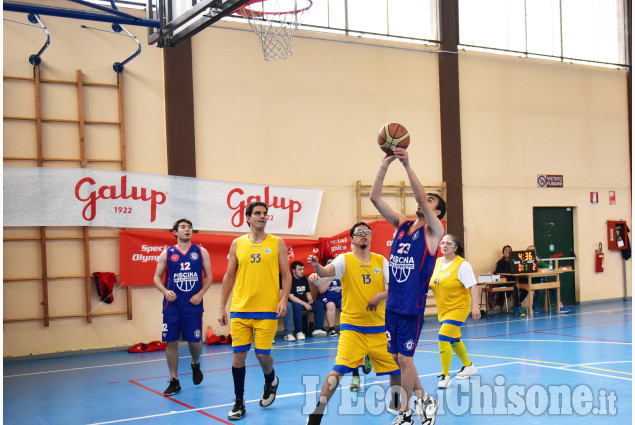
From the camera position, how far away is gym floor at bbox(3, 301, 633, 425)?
6324 millimetres

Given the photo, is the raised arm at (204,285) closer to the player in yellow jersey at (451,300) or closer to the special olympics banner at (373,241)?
the player in yellow jersey at (451,300)

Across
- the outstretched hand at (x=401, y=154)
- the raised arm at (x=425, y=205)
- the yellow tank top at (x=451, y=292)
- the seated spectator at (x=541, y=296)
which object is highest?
the outstretched hand at (x=401, y=154)

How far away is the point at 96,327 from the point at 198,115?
428cm

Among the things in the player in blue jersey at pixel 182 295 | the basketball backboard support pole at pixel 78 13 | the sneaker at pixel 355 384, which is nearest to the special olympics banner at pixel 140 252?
the player in blue jersey at pixel 182 295

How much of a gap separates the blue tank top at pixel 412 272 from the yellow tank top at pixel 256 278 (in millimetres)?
1451

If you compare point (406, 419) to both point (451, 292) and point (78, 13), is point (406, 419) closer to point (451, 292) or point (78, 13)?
point (451, 292)

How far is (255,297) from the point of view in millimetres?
6391

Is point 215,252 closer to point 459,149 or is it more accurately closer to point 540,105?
point 459,149

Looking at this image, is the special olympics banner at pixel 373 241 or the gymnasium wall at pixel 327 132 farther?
the special olympics banner at pixel 373 241

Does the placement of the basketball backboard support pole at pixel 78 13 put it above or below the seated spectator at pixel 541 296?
above

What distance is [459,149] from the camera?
1504 cm

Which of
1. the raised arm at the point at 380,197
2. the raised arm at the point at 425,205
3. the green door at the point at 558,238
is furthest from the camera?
the green door at the point at 558,238

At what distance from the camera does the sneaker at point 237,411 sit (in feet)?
20.3

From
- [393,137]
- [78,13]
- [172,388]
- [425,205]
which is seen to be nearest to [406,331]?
[425,205]
